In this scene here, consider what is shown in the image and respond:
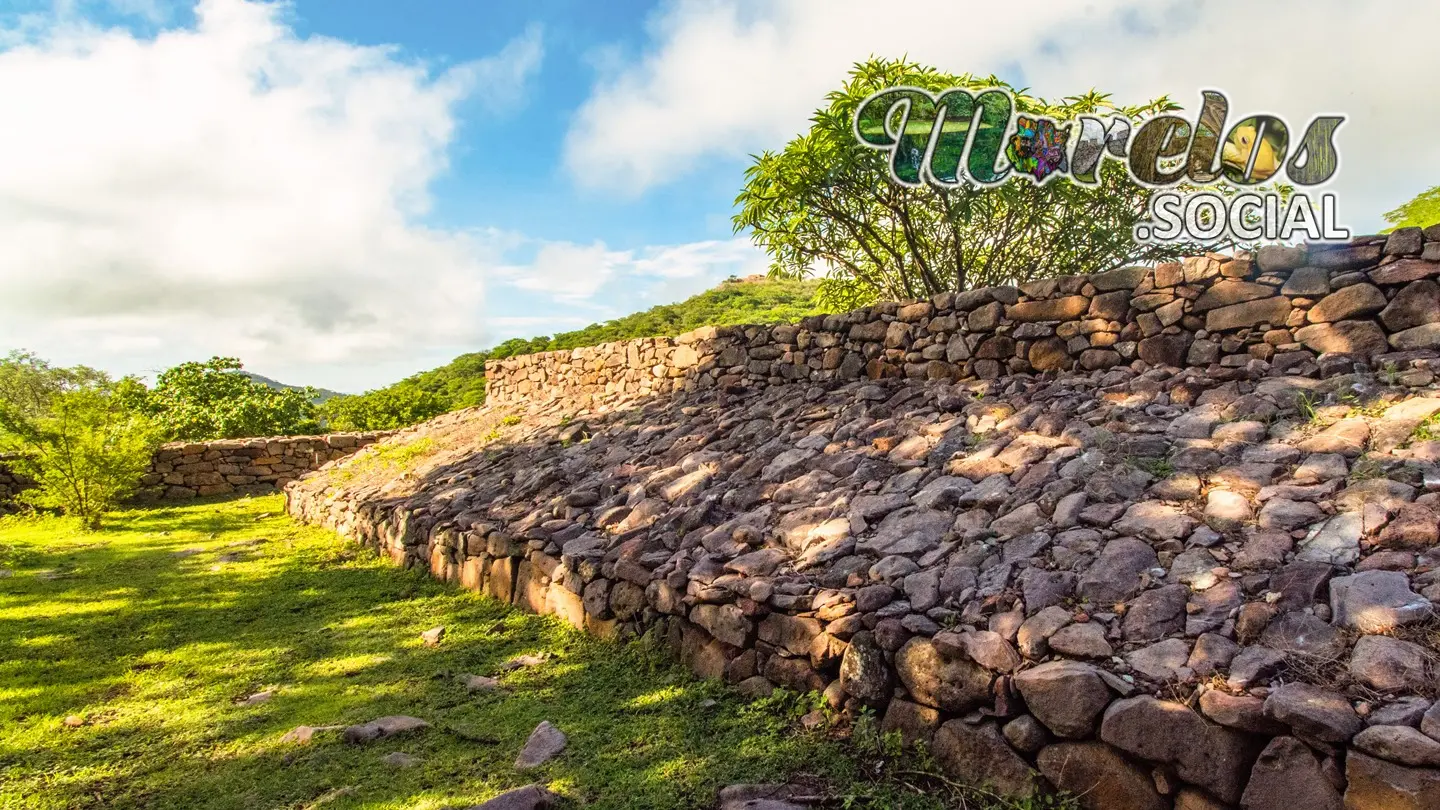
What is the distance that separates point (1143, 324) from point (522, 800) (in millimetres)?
5478

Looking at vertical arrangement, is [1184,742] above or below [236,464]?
below

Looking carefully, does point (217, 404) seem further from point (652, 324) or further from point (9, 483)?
point (652, 324)

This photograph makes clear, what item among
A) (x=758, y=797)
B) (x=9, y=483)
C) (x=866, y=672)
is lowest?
(x=758, y=797)

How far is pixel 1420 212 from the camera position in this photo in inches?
301

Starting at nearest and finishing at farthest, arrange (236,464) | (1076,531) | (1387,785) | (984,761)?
1. (1387,785)
2. (984,761)
3. (1076,531)
4. (236,464)

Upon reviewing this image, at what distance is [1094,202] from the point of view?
898cm

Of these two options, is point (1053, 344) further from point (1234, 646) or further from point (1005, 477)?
point (1234, 646)

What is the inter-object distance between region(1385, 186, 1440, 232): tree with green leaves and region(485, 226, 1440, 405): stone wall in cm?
355

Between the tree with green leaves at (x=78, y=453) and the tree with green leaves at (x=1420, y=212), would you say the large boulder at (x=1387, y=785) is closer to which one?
the tree with green leaves at (x=1420, y=212)

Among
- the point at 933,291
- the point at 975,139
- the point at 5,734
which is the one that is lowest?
the point at 5,734

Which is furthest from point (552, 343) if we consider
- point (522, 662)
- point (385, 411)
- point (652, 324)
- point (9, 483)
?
point (522, 662)

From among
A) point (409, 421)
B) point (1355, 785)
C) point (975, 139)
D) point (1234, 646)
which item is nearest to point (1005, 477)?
point (1234, 646)

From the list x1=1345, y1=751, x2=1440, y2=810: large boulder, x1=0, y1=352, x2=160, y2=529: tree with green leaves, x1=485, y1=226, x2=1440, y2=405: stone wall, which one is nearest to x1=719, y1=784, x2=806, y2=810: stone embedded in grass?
x1=1345, y1=751, x2=1440, y2=810: large boulder

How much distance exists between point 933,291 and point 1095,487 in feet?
19.5
